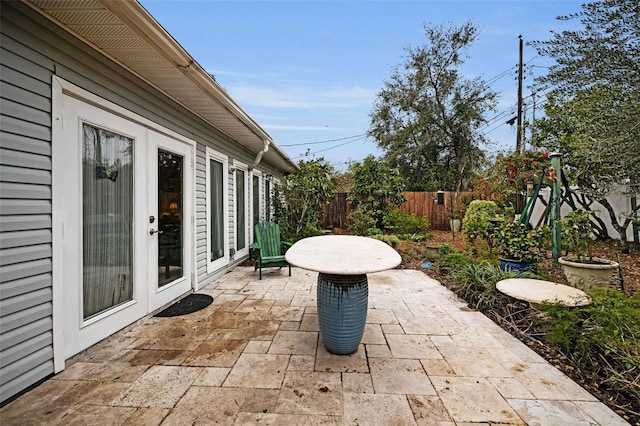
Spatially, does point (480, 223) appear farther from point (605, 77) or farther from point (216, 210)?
point (216, 210)

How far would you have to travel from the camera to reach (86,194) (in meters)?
2.14

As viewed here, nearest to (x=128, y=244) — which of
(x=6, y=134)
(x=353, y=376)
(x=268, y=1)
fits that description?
(x=6, y=134)

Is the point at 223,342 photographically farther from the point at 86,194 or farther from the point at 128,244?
the point at 86,194

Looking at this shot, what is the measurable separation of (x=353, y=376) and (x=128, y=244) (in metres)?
2.18

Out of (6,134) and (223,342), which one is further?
(223,342)

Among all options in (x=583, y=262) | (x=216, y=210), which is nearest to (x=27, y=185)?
(x=216, y=210)

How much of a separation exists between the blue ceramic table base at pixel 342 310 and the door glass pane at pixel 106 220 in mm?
1733

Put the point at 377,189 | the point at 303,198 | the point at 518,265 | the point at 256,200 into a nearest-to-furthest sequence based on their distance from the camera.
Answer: the point at 518,265 < the point at 256,200 < the point at 303,198 < the point at 377,189

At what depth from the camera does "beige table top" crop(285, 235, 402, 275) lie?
192 centimetres

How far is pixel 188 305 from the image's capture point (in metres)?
3.20

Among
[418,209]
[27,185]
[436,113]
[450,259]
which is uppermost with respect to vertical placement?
[436,113]

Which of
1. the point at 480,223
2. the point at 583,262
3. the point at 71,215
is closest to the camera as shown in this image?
the point at 71,215

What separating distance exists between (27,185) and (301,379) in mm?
2018

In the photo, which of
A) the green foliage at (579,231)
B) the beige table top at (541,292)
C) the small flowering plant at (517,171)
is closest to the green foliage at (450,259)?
the beige table top at (541,292)
